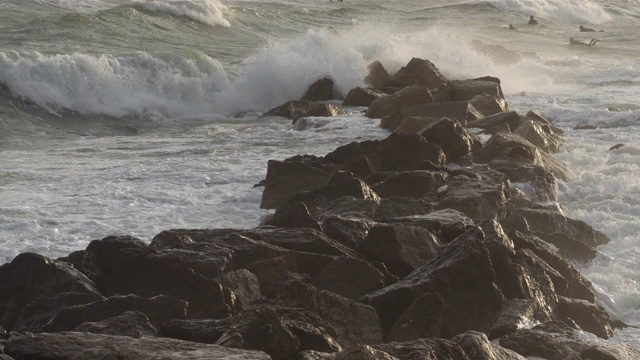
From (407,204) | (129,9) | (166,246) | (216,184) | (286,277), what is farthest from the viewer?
(129,9)

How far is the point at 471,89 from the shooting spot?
685 inches

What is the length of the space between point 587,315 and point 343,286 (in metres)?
1.82

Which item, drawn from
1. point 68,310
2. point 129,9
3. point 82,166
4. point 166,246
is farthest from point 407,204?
point 129,9

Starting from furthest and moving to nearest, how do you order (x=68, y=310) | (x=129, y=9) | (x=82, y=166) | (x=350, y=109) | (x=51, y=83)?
(x=129, y=9)
(x=51, y=83)
(x=350, y=109)
(x=82, y=166)
(x=68, y=310)

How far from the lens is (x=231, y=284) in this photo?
7.62m

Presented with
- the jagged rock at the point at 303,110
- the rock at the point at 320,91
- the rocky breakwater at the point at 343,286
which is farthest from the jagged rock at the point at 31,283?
the rock at the point at 320,91

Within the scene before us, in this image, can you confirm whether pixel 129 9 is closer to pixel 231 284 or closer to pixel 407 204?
pixel 407 204

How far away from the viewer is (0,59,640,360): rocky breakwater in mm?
6203

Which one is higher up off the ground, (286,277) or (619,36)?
(286,277)

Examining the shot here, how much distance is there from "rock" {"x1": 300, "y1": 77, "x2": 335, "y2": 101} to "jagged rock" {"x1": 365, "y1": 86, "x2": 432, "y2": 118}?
314cm

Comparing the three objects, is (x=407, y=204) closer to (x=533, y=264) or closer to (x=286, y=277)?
(x=533, y=264)

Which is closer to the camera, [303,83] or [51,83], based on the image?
[51,83]

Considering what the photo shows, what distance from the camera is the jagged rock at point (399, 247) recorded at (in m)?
8.31

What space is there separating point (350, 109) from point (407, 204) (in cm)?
860
